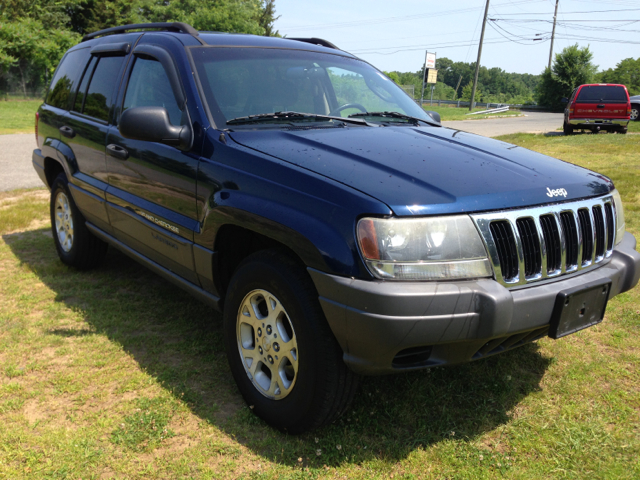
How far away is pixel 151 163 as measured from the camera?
333 cm

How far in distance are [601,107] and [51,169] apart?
16.7m

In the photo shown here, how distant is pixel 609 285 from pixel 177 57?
2.62 metres

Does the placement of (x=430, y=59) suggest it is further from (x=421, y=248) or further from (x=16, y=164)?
(x=421, y=248)

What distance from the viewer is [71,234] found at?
4.85 meters

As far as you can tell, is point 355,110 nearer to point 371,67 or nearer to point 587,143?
point 371,67

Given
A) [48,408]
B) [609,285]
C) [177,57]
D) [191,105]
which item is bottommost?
[48,408]

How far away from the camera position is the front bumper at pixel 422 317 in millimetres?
2123

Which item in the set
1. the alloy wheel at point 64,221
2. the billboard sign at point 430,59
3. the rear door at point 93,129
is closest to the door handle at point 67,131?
the rear door at point 93,129

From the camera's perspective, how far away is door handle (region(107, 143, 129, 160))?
3.61 m

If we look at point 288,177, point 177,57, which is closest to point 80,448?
point 288,177

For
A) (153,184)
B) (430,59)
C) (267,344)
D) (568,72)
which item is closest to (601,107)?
(153,184)

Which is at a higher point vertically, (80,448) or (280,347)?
(280,347)

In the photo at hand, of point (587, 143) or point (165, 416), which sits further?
point (587, 143)

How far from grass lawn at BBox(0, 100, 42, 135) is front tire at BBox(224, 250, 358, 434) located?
1617cm
